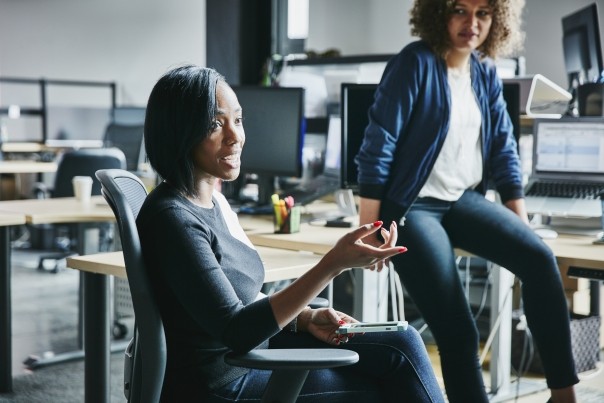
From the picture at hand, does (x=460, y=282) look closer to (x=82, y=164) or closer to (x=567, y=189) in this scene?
(x=567, y=189)

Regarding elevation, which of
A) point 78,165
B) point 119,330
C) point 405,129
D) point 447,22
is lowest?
point 119,330

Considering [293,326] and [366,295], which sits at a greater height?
[293,326]

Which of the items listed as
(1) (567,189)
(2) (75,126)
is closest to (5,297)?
(1) (567,189)

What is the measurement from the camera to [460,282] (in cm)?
215

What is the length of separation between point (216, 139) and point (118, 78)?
28.0 ft

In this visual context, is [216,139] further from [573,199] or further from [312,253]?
[573,199]

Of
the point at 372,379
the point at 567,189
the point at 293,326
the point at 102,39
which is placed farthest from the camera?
the point at 102,39

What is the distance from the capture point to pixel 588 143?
111 inches

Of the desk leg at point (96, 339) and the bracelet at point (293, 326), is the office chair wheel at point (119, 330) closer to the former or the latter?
the desk leg at point (96, 339)

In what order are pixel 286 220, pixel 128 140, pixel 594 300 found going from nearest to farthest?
pixel 286 220 → pixel 594 300 → pixel 128 140

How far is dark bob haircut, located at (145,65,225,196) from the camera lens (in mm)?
1495

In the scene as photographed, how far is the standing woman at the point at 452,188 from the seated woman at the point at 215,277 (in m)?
0.50

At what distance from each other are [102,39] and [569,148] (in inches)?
302

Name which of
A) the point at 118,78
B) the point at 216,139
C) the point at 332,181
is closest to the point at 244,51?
the point at 332,181
